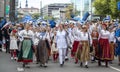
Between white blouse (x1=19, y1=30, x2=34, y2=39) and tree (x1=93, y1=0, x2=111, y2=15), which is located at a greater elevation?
tree (x1=93, y1=0, x2=111, y2=15)

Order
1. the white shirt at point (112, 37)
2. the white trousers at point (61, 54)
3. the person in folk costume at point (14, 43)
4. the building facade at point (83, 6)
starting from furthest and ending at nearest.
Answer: the building facade at point (83, 6)
the person in folk costume at point (14, 43)
the white shirt at point (112, 37)
the white trousers at point (61, 54)

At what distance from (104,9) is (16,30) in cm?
4651

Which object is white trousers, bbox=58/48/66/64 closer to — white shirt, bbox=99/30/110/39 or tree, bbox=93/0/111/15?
white shirt, bbox=99/30/110/39

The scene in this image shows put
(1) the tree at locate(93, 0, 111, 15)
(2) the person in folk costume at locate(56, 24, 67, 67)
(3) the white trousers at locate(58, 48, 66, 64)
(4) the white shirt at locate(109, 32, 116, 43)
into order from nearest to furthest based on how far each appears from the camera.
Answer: (3) the white trousers at locate(58, 48, 66, 64) → (2) the person in folk costume at locate(56, 24, 67, 67) → (4) the white shirt at locate(109, 32, 116, 43) → (1) the tree at locate(93, 0, 111, 15)

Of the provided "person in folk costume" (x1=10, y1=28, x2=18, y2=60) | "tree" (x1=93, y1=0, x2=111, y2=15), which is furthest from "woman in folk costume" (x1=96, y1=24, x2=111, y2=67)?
"tree" (x1=93, y1=0, x2=111, y2=15)

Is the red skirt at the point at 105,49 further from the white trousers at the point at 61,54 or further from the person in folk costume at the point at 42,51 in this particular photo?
the person in folk costume at the point at 42,51

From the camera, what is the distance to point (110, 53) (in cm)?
1800

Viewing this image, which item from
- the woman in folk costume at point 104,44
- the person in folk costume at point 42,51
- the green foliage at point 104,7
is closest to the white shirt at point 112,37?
the woman in folk costume at point 104,44

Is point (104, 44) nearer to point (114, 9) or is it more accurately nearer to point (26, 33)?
point (26, 33)

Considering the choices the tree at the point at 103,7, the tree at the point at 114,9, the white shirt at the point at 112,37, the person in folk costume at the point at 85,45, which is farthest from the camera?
the tree at the point at 103,7

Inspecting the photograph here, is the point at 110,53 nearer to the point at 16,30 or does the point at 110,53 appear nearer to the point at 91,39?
the point at 91,39

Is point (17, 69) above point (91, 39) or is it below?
below

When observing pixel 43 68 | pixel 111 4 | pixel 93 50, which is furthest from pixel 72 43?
pixel 111 4

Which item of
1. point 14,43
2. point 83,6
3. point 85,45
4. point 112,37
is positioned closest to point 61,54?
point 85,45
